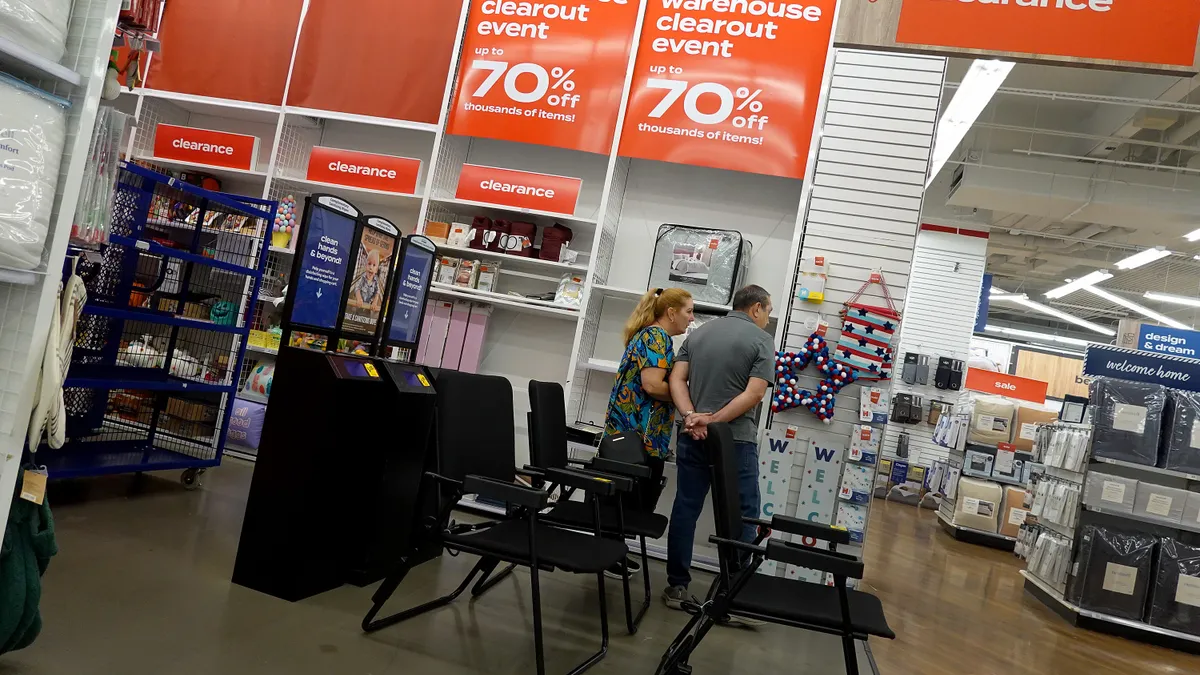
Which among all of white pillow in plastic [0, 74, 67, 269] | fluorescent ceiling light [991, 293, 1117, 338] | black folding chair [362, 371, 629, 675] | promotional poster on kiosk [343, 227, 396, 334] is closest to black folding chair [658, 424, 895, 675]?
black folding chair [362, 371, 629, 675]

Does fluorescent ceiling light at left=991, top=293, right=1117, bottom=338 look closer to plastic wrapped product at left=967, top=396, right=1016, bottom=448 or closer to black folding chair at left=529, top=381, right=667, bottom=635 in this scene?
plastic wrapped product at left=967, top=396, right=1016, bottom=448

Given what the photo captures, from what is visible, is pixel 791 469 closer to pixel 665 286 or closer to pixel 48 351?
pixel 665 286

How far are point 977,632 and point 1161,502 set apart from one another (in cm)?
172

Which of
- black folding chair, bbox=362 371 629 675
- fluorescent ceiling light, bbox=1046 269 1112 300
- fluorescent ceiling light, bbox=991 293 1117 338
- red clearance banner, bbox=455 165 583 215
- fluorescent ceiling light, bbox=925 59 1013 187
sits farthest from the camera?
fluorescent ceiling light, bbox=991 293 1117 338

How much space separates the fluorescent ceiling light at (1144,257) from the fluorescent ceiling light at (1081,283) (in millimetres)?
1178

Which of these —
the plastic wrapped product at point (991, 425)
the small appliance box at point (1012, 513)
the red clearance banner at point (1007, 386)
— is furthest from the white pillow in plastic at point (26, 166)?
the red clearance banner at point (1007, 386)

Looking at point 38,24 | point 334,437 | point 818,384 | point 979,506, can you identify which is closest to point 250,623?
point 334,437

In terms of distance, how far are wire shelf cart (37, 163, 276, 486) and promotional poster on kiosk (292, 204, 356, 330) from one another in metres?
1.09

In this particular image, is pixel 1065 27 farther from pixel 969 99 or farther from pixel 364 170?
pixel 969 99

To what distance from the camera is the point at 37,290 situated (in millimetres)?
1839

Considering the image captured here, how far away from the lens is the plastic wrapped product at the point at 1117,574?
17.2ft

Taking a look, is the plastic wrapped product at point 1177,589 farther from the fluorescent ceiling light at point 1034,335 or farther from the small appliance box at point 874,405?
the fluorescent ceiling light at point 1034,335

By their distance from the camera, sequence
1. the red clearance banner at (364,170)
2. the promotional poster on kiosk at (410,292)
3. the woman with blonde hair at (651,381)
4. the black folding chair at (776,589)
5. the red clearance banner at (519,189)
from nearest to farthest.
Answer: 1. the black folding chair at (776,589)
2. the promotional poster on kiosk at (410,292)
3. the woman with blonde hair at (651,381)
4. the red clearance banner at (519,189)
5. the red clearance banner at (364,170)

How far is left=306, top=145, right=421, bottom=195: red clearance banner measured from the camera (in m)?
5.73
